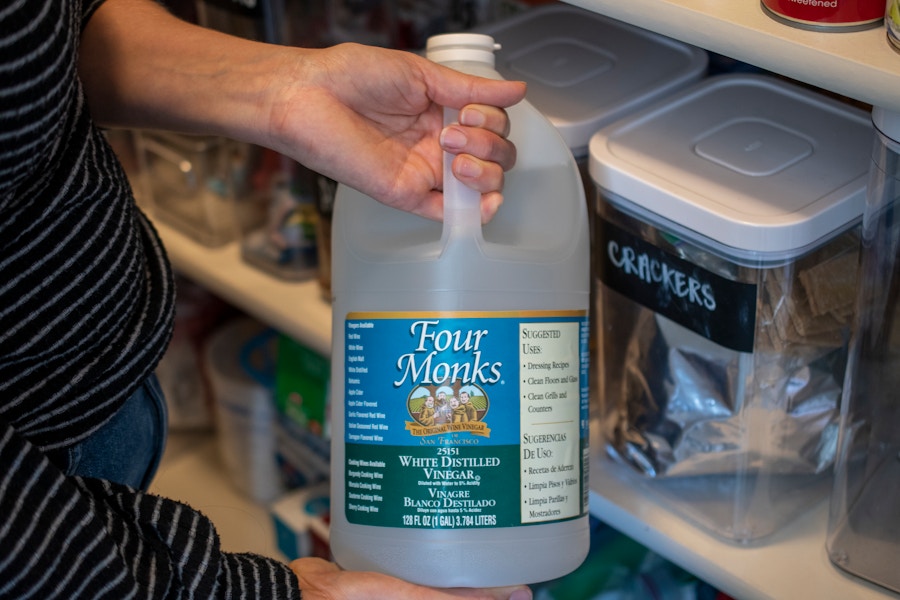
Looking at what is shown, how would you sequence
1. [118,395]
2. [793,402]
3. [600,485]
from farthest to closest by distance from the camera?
1. [600,485]
2. [793,402]
3. [118,395]

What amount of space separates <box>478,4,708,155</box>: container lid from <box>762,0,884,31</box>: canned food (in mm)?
264

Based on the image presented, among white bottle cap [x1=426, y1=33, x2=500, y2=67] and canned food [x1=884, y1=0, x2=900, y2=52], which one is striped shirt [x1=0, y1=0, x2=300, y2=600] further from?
canned food [x1=884, y1=0, x2=900, y2=52]

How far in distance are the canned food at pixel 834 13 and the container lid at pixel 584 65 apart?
0.26m

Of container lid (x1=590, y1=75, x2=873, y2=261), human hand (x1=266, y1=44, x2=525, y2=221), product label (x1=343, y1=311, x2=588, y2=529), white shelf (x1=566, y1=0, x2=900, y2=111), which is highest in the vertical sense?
white shelf (x1=566, y1=0, x2=900, y2=111)

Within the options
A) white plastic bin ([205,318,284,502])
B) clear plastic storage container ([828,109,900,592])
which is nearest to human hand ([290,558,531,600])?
clear plastic storage container ([828,109,900,592])

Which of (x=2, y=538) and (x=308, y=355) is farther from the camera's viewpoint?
(x=308, y=355)

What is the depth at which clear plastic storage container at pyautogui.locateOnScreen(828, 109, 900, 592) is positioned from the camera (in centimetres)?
72

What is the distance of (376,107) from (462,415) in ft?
0.80

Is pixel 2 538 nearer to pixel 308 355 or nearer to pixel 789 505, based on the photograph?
pixel 789 505

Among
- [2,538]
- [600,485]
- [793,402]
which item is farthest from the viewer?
[600,485]

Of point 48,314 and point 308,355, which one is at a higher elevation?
point 48,314

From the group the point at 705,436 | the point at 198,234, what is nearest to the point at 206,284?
the point at 198,234

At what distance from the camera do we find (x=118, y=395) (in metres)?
0.71

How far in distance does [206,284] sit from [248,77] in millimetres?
583
